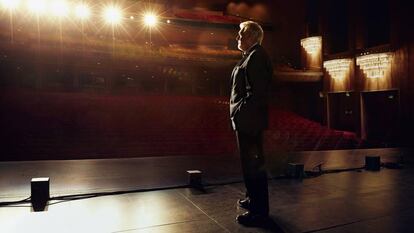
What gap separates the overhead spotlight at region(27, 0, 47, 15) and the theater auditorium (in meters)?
0.07

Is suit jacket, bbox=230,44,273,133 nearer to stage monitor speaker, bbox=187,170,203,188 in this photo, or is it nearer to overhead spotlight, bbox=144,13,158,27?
stage monitor speaker, bbox=187,170,203,188

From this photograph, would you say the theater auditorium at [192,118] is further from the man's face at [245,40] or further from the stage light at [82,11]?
the man's face at [245,40]

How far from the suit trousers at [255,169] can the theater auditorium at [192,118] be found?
0.15 meters

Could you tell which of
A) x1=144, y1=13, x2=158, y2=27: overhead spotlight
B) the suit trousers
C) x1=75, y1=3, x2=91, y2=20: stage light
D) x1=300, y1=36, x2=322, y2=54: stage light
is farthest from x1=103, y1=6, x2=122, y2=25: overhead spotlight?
the suit trousers

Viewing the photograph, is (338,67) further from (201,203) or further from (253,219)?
(253,219)

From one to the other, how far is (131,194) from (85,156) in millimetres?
5451

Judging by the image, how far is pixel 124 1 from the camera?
61.8 feet

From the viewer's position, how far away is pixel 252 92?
78.3 inches

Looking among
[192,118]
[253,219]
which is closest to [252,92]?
[253,219]

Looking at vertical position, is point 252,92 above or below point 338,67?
below

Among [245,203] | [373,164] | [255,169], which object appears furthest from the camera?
[373,164]

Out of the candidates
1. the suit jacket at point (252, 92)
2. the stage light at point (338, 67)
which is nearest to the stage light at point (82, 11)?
the stage light at point (338, 67)

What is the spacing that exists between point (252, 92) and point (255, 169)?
523mm

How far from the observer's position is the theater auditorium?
229 centimetres
